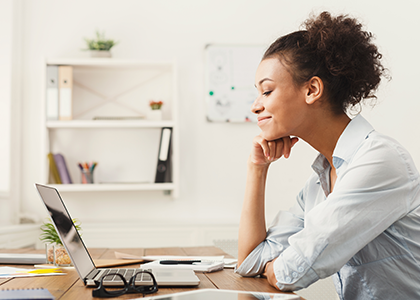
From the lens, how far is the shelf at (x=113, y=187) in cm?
242

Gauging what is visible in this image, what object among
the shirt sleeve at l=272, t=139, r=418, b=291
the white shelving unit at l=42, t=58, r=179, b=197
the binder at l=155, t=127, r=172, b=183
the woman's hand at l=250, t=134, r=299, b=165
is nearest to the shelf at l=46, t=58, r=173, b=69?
the white shelving unit at l=42, t=58, r=179, b=197

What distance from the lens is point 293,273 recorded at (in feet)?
2.62

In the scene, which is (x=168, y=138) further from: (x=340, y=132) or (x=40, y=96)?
(x=340, y=132)

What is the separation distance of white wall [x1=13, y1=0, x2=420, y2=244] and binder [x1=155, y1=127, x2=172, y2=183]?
0.22 metres

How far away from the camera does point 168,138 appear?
252 cm

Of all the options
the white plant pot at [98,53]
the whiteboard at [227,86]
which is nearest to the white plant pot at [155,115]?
the whiteboard at [227,86]

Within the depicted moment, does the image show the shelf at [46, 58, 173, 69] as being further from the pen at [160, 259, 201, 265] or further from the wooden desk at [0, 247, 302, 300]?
the wooden desk at [0, 247, 302, 300]

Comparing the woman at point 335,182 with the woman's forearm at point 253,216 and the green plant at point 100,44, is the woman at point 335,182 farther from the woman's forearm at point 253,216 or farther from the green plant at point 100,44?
the green plant at point 100,44

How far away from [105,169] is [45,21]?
3.48ft

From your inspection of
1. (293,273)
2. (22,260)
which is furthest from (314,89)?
(22,260)

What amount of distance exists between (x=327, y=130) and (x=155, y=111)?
66.1 inches

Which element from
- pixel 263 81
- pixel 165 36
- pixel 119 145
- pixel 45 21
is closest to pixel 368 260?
pixel 263 81

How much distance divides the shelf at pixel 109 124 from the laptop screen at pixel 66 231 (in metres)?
1.50

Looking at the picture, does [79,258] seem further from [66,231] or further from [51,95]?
[51,95]
